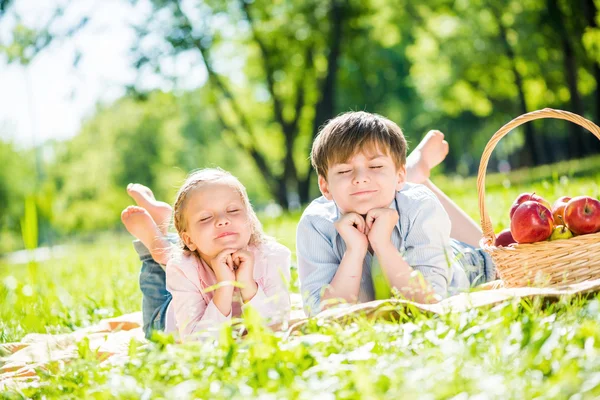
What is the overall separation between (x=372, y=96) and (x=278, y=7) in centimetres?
1024

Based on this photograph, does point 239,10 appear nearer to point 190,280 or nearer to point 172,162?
point 190,280

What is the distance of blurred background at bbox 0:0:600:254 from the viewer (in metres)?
17.7

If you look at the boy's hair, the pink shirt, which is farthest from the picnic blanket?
the boy's hair

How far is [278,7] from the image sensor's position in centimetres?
1911

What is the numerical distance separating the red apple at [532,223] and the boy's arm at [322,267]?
77 centimetres

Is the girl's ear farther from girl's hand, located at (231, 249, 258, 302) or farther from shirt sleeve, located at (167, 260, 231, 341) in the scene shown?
girl's hand, located at (231, 249, 258, 302)

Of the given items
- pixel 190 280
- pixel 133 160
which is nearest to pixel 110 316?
pixel 190 280

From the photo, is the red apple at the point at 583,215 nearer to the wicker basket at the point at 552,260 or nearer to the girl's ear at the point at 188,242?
the wicker basket at the point at 552,260

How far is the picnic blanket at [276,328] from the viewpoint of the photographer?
2.62 meters

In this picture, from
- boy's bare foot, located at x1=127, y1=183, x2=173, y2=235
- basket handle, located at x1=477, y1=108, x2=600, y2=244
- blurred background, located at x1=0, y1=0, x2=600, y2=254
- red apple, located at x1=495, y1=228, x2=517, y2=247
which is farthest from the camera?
blurred background, located at x1=0, y1=0, x2=600, y2=254

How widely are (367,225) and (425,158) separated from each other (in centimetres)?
141

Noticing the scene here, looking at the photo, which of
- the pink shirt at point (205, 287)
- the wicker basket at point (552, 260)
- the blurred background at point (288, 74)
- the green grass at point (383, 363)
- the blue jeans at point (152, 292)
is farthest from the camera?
the blurred background at point (288, 74)

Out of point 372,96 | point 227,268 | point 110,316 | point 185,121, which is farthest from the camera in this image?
point 185,121

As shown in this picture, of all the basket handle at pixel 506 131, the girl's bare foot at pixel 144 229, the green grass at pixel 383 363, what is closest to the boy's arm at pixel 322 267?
the green grass at pixel 383 363
